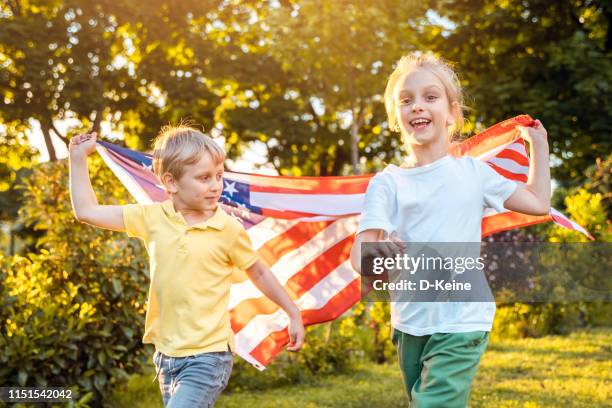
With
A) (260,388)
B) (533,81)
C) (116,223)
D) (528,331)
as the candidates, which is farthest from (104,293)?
(533,81)

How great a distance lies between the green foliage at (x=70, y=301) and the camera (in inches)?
220

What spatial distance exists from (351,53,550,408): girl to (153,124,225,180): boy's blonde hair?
0.68 metres

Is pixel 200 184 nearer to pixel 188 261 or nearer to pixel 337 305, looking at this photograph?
pixel 188 261

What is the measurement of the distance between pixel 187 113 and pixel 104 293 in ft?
56.0

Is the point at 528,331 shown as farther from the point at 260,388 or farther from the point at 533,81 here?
the point at 533,81

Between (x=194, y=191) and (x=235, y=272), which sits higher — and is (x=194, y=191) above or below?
above

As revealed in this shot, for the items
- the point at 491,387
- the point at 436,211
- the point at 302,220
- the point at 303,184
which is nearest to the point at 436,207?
the point at 436,211

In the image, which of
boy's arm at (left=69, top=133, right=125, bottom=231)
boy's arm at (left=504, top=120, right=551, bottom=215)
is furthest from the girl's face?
boy's arm at (left=69, top=133, right=125, bottom=231)

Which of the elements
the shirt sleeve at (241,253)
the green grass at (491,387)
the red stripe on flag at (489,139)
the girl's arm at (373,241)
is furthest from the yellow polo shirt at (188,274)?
the green grass at (491,387)

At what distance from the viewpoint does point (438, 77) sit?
10.0 feet

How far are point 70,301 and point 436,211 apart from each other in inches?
154

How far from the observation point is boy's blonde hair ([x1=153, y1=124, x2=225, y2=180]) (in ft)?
9.95

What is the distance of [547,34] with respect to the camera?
66.6ft

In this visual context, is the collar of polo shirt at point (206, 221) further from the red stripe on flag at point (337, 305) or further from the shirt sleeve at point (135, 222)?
the red stripe on flag at point (337, 305)
